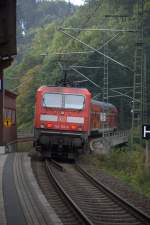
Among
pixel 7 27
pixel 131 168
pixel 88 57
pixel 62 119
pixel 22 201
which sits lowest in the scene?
pixel 22 201

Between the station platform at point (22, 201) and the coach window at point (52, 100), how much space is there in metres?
5.71

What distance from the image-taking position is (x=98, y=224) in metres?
11.3

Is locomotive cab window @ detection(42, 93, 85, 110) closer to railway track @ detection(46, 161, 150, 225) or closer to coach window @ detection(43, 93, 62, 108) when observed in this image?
coach window @ detection(43, 93, 62, 108)

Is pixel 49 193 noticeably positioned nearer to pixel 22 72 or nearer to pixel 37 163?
pixel 37 163

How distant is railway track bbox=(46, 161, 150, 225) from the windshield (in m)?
5.82

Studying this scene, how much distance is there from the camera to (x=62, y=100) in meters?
26.5

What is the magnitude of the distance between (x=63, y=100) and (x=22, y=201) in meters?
13.3

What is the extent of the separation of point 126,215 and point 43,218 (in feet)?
6.52

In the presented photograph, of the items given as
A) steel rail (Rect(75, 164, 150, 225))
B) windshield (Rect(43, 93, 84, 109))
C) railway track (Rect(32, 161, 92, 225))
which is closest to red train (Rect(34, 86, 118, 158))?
windshield (Rect(43, 93, 84, 109))

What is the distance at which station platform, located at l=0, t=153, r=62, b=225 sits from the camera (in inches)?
436

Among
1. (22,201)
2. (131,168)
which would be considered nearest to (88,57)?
(131,168)

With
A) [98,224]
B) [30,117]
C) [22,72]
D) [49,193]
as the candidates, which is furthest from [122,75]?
[98,224]

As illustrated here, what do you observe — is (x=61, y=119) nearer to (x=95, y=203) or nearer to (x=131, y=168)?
(x=131, y=168)

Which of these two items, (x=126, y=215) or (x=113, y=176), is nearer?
(x=126, y=215)
